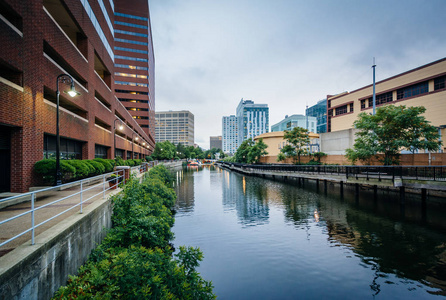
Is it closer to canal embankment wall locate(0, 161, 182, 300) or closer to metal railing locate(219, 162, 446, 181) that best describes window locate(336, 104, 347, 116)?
metal railing locate(219, 162, 446, 181)

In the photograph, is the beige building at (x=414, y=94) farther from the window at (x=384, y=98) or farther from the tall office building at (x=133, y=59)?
the tall office building at (x=133, y=59)

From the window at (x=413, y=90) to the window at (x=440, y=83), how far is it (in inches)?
48.6

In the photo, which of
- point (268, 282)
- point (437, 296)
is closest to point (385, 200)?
point (437, 296)

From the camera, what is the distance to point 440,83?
31.6 metres

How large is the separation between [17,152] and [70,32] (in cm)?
1541

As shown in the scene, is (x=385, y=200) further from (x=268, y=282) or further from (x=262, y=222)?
(x=268, y=282)

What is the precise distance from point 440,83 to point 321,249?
38313 millimetres

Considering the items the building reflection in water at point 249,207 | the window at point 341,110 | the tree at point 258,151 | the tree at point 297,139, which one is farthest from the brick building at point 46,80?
the window at point 341,110

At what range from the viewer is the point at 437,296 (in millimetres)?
7195

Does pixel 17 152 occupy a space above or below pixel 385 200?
above

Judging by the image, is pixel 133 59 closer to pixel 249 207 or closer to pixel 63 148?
pixel 63 148

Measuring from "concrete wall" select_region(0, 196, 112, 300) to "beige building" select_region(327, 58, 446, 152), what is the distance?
3758 cm

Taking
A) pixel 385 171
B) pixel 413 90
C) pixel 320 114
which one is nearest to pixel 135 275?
pixel 385 171

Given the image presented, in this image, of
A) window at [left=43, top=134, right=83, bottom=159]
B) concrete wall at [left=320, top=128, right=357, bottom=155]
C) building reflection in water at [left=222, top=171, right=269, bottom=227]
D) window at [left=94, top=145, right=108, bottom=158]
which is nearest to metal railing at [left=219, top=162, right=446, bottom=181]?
building reflection in water at [left=222, top=171, right=269, bottom=227]
